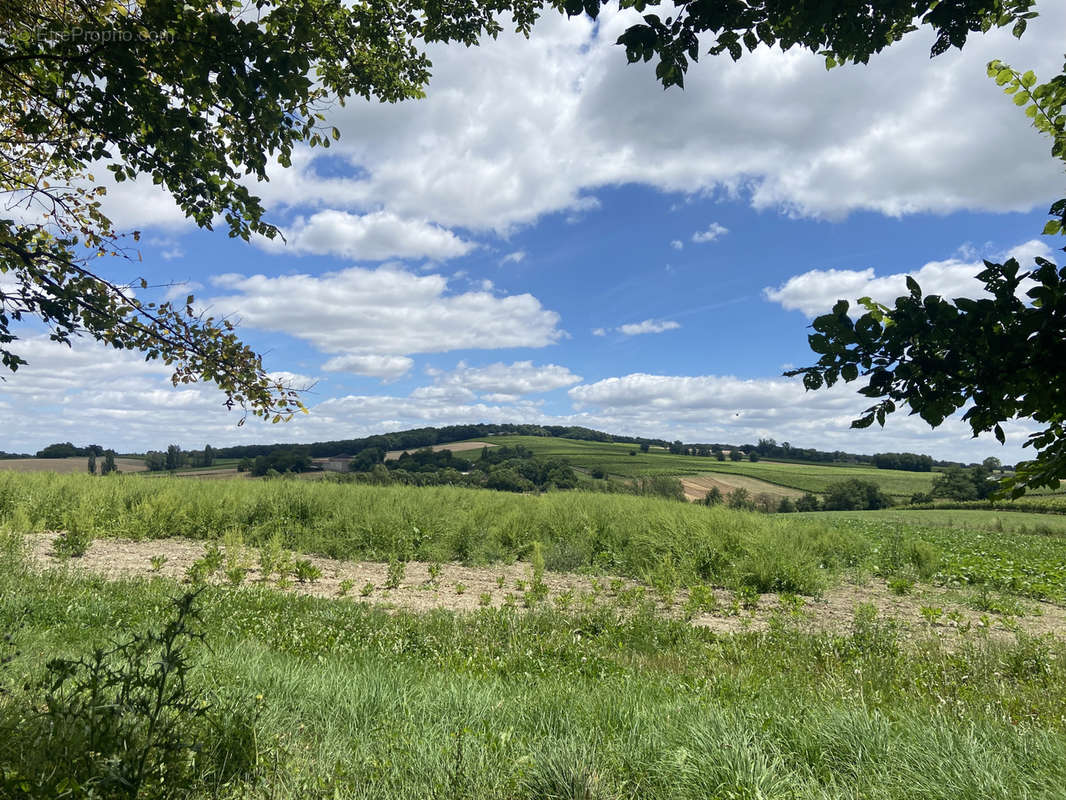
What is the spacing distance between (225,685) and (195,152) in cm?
323

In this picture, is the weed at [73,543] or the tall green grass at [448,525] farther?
the tall green grass at [448,525]

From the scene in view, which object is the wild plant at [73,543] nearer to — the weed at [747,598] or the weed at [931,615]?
the weed at [747,598]

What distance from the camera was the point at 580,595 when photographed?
27.5 ft

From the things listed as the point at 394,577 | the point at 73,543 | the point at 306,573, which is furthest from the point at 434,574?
the point at 73,543

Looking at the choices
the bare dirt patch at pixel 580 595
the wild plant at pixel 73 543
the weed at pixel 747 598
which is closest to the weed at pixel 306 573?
the bare dirt patch at pixel 580 595

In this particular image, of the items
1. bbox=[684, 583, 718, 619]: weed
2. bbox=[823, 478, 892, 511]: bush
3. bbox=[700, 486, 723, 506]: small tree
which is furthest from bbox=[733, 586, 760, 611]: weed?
bbox=[823, 478, 892, 511]: bush

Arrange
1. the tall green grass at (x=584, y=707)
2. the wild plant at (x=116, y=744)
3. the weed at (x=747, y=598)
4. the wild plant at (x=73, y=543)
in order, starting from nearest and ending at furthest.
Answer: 1. the wild plant at (x=116, y=744)
2. the tall green grass at (x=584, y=707)
3. the weed at (x=747, y=598)
4. the wild plant at (x=73, y=543)

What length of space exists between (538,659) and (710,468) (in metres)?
55.1

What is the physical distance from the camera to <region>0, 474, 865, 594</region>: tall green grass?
1077 centimetres

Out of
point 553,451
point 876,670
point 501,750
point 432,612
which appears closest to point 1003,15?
point 501,750

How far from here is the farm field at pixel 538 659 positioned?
254cm

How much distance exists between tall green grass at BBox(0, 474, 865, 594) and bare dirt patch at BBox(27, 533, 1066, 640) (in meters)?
0.70

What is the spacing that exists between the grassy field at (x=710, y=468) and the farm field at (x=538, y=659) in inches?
1501

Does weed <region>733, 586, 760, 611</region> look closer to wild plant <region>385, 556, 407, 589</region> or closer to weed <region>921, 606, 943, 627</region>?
weed <region>921, 606, 943, 627</region>
